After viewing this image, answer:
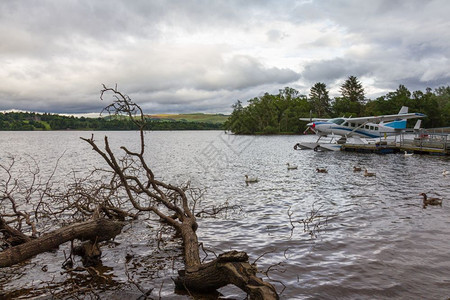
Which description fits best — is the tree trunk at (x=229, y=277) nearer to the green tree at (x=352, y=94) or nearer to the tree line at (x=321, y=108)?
the tree line at (x=321, y=108)

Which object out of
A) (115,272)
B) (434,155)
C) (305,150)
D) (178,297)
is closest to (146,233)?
(115,272)

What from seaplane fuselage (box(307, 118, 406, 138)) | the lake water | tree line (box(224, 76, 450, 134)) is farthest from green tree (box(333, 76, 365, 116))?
the lake water

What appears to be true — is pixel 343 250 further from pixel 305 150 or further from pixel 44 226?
pixel 305 150

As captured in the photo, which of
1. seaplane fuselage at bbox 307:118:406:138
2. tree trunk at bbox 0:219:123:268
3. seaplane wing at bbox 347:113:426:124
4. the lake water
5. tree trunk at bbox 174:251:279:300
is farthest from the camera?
seaplane fuselage at bbox 307:118:406:138

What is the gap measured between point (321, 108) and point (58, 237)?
380 feet

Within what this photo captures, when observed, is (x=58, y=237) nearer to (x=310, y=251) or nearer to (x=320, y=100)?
(x=310, y=251)

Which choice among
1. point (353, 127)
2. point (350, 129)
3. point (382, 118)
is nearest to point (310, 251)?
point (382, 118)

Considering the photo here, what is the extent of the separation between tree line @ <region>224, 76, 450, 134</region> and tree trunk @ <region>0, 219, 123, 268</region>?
92.9m

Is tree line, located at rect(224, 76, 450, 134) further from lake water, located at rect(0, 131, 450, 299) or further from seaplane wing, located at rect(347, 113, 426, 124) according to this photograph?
lake water, located at rect(0, 131, 450, 299)

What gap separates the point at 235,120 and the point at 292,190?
98324mm

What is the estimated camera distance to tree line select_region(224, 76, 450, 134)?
8912cm

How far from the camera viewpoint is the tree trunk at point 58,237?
4.50 metres

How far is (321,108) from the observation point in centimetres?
11319

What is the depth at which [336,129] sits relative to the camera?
35844mm
